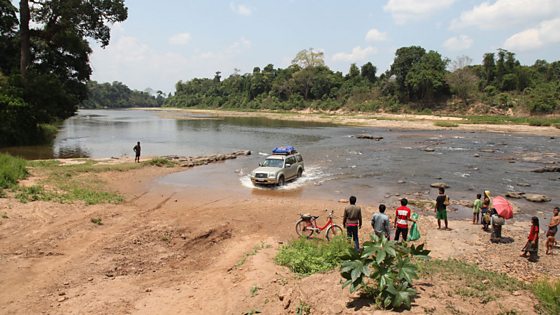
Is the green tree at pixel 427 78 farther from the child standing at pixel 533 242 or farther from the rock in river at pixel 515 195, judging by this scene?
the child standing at pixel 533 242

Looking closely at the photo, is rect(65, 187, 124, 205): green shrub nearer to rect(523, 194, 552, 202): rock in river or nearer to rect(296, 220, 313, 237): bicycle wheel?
rect(296, 220, 313, 237): bicycle wheel

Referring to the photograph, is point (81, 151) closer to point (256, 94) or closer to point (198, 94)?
point (256, 94)

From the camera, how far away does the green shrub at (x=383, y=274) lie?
6453 millimetres

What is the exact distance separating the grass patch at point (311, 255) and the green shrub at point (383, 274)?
215 centimetres

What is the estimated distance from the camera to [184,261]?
454 inches

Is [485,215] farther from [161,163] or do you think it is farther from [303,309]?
[161,163]

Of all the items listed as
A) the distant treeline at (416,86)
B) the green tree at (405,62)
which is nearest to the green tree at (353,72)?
the distant treeline at (416,86)

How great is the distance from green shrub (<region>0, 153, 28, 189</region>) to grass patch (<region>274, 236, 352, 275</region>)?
13.4 meters

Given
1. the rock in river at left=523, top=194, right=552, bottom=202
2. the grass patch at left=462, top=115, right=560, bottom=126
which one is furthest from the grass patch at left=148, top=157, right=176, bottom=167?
the grass patch at left=462, top=115, right=560, bottom=126

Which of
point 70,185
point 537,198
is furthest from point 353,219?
point 70,185

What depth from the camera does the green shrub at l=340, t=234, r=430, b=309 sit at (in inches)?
254

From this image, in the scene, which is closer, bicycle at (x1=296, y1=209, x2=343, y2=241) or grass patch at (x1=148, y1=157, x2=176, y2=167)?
bicycle at (x1=296, y1=209, x2=343, y2=241)

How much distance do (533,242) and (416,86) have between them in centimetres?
7976

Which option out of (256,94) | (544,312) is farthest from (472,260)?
(256,94)
